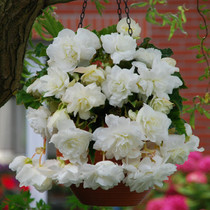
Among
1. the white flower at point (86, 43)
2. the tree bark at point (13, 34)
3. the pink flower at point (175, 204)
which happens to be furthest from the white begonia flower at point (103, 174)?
the pink flower at point (175, 204)

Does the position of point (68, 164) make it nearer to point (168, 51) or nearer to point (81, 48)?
point (81, 48)

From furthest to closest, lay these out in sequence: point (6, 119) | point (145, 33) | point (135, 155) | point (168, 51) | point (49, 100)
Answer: point (6, 119) → point (145, 33) → point (168, 51) → point (49, 100) → point (135, 155)

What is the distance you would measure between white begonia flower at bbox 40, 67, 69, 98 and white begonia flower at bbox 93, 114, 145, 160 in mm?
182

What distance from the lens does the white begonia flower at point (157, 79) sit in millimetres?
1494

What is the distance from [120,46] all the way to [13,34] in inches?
17.2

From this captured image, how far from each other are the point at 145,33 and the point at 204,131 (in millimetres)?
997

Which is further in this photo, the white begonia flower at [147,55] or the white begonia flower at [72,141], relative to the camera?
the white begonia flower at [147,55]

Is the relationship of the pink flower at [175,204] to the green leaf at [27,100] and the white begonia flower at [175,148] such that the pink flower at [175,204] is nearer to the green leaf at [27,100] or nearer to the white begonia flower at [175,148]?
the white begonia flower at [175,148]

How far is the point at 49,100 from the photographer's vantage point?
158cm

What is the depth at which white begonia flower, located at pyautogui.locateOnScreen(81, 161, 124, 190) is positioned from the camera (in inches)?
54.8

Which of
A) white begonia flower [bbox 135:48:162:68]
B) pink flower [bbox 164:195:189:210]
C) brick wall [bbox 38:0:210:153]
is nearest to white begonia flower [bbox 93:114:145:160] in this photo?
white begonia flower [bbox 135:48:162:68]

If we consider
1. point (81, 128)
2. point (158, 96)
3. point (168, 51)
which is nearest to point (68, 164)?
point (81, 128)

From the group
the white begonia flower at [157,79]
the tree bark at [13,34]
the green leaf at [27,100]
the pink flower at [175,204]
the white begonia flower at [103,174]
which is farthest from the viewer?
the pink flower at [175,204]

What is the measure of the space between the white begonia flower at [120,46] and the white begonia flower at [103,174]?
1.16 feet
